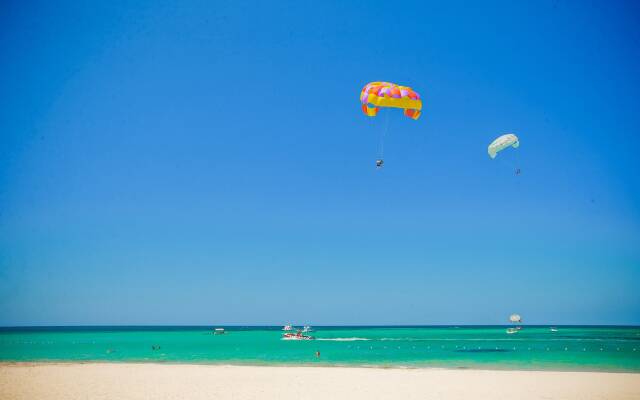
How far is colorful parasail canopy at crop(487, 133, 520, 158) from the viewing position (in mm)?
16938

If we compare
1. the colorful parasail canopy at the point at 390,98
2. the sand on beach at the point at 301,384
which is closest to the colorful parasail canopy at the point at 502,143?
the colorful parasail canopy at the point at 390,98

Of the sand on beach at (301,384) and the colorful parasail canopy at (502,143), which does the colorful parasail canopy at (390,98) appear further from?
the sand on beach at (301,384)

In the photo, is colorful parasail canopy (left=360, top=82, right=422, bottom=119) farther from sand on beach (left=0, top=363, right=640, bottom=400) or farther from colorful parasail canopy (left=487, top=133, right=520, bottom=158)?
sand on beach (left=0, top=363, right=640, bottom=400)

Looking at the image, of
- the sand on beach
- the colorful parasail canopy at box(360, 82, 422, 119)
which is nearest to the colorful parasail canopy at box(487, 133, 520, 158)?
the colorful parasail canopy at box(360, 82, 422, 119)

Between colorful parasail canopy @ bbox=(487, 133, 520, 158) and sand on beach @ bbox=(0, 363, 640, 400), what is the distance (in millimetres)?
9065

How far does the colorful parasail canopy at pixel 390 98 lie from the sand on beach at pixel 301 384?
31.5 ft

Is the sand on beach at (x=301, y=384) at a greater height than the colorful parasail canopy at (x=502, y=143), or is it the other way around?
the colorful parasail canopy at (x=502, y=143)

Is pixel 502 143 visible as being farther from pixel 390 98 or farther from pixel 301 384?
pixel 301 384

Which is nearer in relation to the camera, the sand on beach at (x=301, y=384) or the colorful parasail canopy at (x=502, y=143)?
the sand on beach at (x=301, y=384)

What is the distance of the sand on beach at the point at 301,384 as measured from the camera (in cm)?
1196

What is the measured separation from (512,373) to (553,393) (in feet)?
17.0

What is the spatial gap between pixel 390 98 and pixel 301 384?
10.5 meters

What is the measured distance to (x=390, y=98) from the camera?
567 inches

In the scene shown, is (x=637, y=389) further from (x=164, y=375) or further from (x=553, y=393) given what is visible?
(x=164, y=375)
